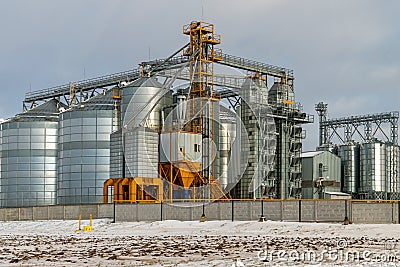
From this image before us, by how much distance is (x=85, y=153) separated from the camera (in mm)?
74562

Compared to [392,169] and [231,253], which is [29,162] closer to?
[392,169]

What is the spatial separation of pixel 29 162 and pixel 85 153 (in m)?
9.71

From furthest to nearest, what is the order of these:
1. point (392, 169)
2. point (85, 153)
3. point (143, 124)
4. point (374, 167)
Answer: point (392, 169) → point (374, 167) → point (85, 153) → point (143, 124)

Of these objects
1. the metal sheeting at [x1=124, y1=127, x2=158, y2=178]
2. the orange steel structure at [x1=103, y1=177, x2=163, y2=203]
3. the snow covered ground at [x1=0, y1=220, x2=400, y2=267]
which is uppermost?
the metal sheeting at [x1=124, y1=127, x2=158, y2=178]

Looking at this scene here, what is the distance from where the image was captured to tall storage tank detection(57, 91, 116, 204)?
241ft

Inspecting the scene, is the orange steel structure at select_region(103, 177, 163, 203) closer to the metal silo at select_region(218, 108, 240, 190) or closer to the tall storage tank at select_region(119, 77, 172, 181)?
the tall storage tank at select_region(119, 77, 172, 181)

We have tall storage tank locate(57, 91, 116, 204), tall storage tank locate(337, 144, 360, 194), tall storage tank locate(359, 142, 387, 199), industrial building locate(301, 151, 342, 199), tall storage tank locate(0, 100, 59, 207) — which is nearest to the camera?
tall storage tank locate(57, 91, 116, 204)

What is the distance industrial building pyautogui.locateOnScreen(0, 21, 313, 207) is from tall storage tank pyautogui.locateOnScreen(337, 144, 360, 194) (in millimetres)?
16185

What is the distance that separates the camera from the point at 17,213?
67.4 meters

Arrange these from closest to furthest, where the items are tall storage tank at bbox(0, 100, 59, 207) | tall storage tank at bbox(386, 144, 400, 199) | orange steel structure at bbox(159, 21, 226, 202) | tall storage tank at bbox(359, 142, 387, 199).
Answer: orange steel structure at bbox(159, 21, 226, 202) → tall storage tank at bbox(0, 100, 59, 207) → tall storage tank at bbox(359, 142, 387, 199) → tall storage tank at bbox(386, 144, 400, 199)

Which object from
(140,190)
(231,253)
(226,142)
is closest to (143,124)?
(140,190)

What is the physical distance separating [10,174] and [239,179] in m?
28.2

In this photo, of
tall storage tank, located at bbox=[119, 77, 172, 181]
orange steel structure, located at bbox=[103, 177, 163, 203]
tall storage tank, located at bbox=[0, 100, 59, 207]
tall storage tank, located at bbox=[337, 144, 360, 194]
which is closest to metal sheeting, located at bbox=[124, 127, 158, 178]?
tall storage tank, located at bbox=[119, 77, 172, 181]

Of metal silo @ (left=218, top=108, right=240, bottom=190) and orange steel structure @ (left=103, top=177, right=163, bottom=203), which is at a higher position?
metal silo @ (left=218, top=108, right=240, bottom=190)
